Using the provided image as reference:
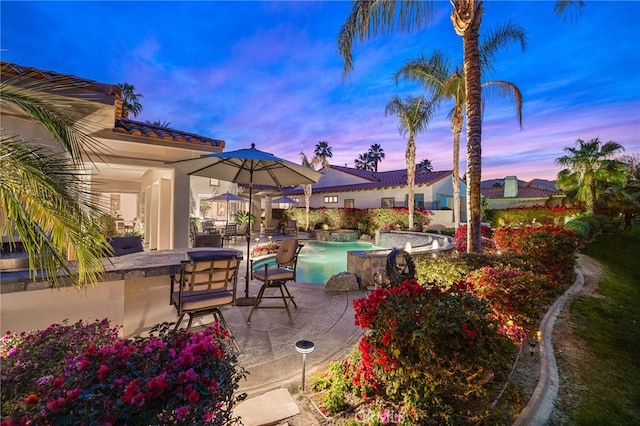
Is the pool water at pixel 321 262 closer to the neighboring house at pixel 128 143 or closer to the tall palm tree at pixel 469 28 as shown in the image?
the neighboring house at pixel 128 143

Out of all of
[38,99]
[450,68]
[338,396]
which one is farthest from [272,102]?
[338,396]

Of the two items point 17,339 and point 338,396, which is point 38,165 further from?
point 338,396

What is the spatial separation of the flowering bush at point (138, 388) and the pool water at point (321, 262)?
769 centimetres

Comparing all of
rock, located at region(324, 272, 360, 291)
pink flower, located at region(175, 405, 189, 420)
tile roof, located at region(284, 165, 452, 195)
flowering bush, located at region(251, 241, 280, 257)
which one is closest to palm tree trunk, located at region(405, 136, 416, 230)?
tile roof, located at region(284, 165, 452, 195)

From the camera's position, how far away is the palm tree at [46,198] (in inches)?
90.8

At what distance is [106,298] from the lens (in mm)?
3605

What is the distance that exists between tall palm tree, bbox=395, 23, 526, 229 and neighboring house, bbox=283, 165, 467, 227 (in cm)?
880

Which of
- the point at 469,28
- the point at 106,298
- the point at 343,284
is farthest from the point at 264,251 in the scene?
the point at 469,28

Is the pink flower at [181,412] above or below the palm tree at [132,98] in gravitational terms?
below

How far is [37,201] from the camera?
238cm

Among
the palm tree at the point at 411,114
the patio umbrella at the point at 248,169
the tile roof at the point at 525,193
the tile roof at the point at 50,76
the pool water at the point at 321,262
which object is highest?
the palm tree at the point at 411,114

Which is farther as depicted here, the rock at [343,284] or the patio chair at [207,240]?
the patio chair at [207,240]

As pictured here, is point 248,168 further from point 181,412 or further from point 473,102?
point 473,102

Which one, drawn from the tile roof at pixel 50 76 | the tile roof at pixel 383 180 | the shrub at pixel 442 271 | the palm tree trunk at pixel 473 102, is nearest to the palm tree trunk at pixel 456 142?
the palm tree trunk at pixel 473 102
